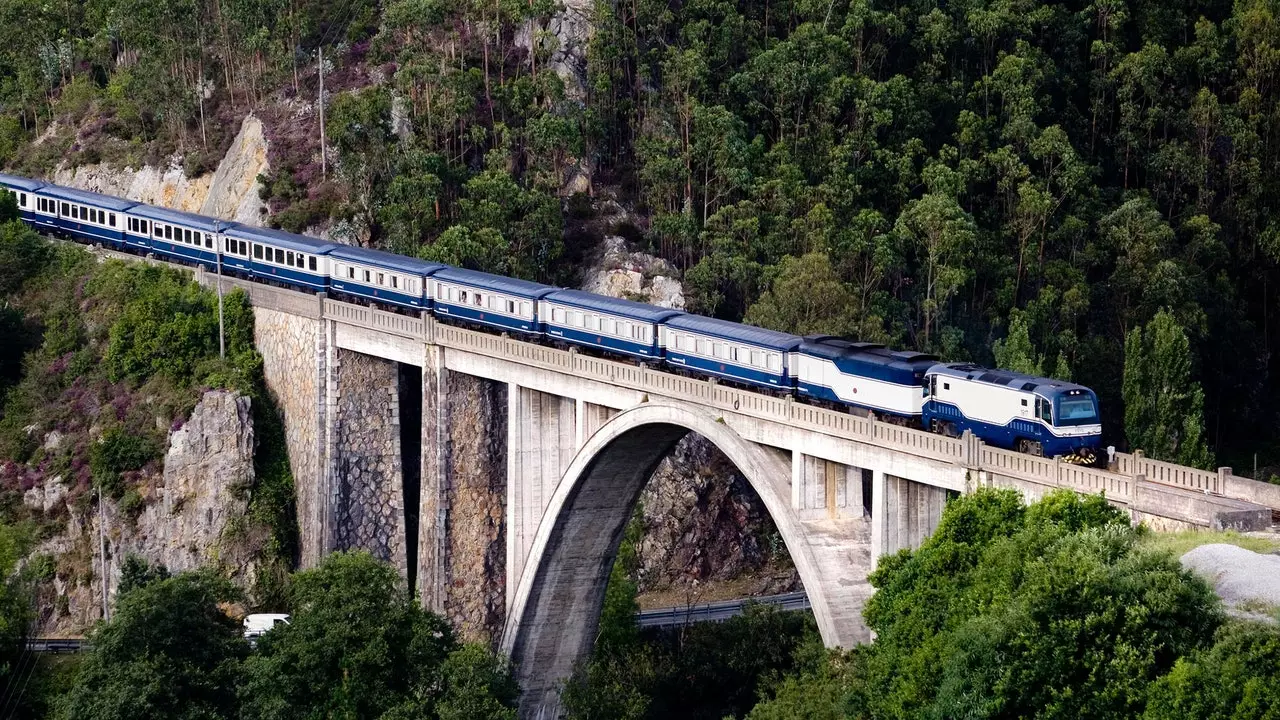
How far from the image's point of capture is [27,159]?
325 ft

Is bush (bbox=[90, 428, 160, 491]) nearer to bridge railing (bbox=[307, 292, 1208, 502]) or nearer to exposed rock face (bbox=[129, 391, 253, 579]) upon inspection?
exposed rock face (bbox=[129, 391, 253, 579])

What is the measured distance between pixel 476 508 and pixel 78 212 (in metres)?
29.6

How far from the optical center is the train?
49.1 m

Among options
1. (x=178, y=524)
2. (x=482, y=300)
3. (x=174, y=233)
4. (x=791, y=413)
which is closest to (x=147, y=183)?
(x=174, y=233)

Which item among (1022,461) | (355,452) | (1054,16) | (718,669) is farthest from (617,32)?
(1022,461)

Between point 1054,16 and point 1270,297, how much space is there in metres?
15.9

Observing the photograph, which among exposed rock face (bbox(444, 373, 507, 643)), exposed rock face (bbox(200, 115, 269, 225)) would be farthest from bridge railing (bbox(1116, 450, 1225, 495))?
exposed rock face (bbox(200, 115, 269, 225))

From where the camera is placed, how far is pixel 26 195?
289 ft

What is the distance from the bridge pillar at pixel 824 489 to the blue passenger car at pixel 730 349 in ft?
14.8

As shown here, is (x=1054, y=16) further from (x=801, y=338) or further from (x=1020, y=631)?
(x=1020, y=631)

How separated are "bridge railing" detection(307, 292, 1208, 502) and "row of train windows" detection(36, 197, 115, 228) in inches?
720

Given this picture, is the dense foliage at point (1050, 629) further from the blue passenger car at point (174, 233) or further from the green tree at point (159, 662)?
the blue passenger car at point (174, 233)

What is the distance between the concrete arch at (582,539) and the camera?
58.4 metres

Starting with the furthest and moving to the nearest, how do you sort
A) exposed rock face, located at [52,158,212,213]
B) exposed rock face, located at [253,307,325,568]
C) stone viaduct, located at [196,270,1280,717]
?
exposed rock face, located at [52,158,212,213], exposed rock face, located at [253,307,325,568], stone viaduct, located at [196,270,1280,717]
